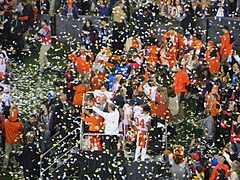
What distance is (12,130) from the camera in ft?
55.6

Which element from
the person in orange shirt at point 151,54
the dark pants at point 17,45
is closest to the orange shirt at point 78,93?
the person in orange shirt at point 151,54

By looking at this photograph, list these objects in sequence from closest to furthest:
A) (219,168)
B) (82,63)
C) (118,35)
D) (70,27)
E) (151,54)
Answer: (219,168)
(82,63)
(151,54)
(118,35)
(70,27)

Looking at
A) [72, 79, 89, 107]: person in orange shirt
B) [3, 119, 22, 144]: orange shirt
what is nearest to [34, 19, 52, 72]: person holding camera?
[72, 79, 89, 107]: person in orange shirt

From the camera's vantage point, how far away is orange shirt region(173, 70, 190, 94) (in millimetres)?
18734

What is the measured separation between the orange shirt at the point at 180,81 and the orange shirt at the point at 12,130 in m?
3.84

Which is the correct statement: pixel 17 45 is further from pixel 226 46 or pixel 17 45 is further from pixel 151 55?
pixel 226 46

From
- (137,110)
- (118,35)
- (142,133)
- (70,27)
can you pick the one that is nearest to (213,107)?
(137,110)

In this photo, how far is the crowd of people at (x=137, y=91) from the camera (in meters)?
16.4

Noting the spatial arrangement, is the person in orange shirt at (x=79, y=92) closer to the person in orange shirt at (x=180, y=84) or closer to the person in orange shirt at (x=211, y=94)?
the person in orange shirt at (x=180, y=84)

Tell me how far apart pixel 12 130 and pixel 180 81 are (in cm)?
411

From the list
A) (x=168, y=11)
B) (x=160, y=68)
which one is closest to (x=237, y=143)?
(x=160, y=68)

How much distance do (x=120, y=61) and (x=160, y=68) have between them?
1003mm

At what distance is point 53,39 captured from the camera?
76.4ft

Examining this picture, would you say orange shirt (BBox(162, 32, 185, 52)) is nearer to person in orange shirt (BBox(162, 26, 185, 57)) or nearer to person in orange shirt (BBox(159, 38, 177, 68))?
person in orange shirt (BBox(162, 26, 185, 57))
